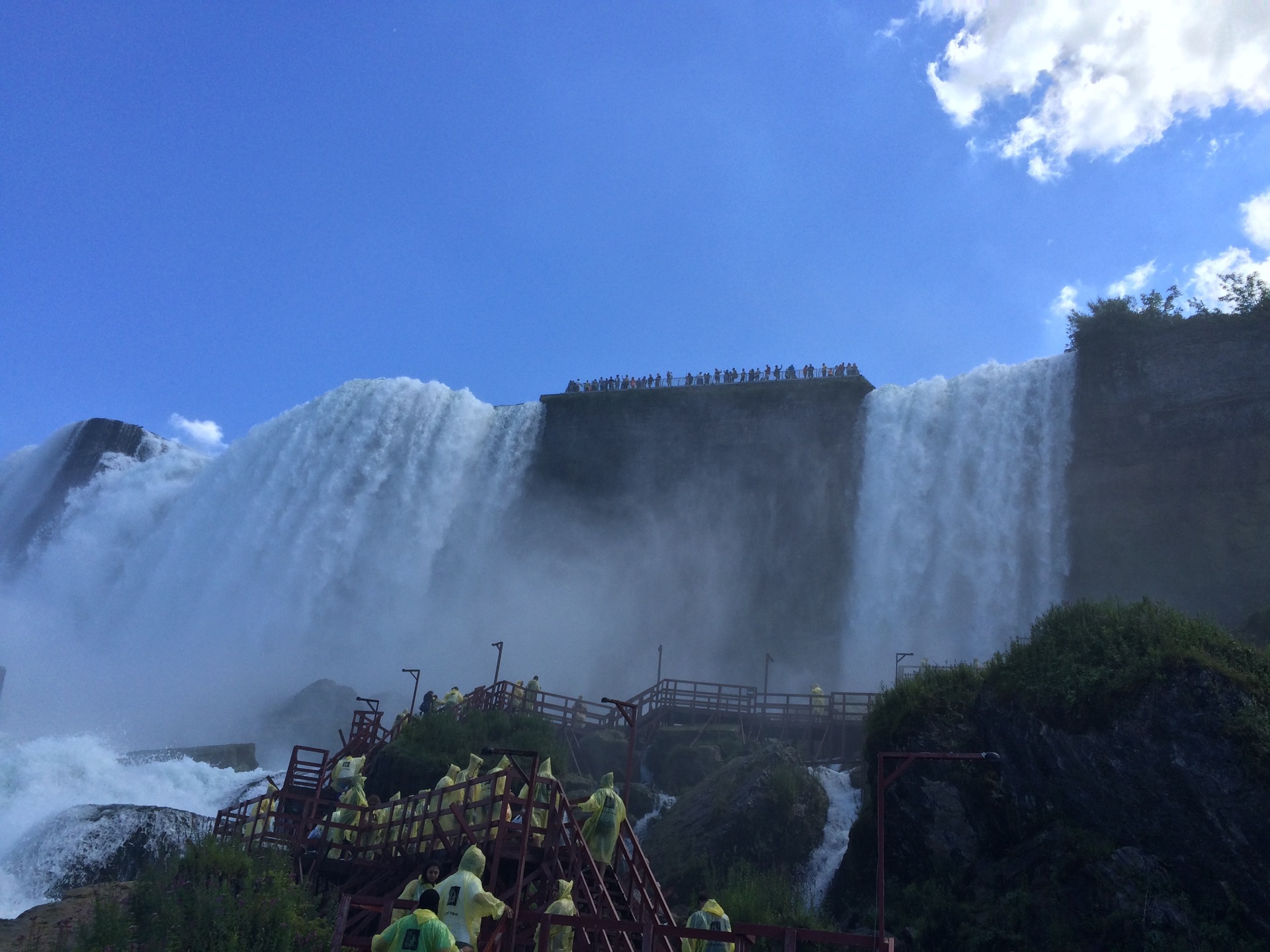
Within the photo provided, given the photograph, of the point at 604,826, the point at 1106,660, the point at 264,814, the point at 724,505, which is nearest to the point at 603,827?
the point at 604,826

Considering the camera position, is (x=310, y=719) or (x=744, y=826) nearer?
(x=744, y=826)

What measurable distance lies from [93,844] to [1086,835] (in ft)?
77.6

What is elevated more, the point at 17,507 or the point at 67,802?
the point at 17,507

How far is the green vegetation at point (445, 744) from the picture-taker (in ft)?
74.1

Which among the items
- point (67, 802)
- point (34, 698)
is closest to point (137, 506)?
point (34, 698)

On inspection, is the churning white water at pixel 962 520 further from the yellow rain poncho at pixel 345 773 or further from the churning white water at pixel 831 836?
→ the yellow rain poncho at pixel 345 773

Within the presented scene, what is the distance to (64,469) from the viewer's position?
74375mm

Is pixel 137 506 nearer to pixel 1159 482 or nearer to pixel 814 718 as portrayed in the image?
pixel 814 718

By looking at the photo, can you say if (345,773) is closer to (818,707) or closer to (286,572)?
Answer: (818,707)

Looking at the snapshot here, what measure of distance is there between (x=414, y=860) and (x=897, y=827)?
31.5ft

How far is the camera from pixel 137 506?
6381cm

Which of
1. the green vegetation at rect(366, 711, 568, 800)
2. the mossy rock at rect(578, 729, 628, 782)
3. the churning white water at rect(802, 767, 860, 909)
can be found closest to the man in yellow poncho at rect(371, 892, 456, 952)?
the churning white water at rect(802, 767, 860, 909)

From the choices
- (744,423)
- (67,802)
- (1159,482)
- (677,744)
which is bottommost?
(67,802)

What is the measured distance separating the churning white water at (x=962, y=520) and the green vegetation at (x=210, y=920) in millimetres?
30029
